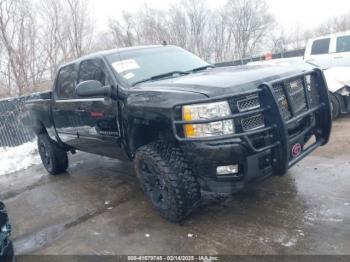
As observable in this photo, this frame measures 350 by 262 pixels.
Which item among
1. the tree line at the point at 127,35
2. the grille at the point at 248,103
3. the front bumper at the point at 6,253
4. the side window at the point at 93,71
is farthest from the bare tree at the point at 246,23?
the front bumper at the point at 6,253

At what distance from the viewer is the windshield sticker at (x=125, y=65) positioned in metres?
4.46

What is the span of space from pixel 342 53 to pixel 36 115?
8384 millimetres

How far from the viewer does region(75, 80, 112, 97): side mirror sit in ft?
13.4

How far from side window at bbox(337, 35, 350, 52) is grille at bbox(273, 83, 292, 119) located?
8.14 m

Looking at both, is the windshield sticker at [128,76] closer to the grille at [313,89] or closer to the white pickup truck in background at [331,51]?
the grille at [313,89]

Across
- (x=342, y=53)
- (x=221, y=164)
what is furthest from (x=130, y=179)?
(x=342, y=53)

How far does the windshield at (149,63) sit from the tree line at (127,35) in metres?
9.43

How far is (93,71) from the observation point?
481cm

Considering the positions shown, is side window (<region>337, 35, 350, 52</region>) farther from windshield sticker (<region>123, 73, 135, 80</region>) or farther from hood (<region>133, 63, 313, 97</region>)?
windshield sticker (<region>123, 73, 135, 80</region>)

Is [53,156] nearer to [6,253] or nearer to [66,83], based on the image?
[66,83]

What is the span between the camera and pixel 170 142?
3738 millimetres

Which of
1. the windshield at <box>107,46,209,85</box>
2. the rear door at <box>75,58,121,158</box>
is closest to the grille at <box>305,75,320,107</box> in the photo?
the windshield at <box>107,46,209,85</box>

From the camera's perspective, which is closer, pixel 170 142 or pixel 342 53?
pixel 170 142

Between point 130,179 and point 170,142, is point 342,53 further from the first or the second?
point 170,142
